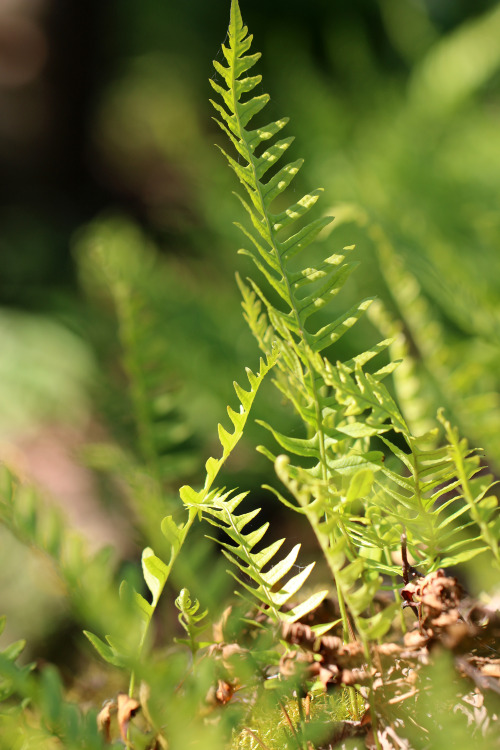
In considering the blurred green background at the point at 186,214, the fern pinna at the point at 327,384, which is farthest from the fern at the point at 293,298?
the blurred green background at the point at 186,214

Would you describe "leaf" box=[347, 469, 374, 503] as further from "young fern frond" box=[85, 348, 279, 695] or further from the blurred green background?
the blurred green background

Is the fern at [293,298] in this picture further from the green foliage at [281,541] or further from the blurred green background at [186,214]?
the blurred green background at [186,214]

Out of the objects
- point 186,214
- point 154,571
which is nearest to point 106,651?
point 154,571

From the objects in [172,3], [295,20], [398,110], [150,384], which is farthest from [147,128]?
[150,384]

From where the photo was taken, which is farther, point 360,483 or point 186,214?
point 186,214

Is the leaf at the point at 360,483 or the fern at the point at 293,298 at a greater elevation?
the fern at the point at 293,298

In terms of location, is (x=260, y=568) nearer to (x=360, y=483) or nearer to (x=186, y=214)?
(x=360, y=483)

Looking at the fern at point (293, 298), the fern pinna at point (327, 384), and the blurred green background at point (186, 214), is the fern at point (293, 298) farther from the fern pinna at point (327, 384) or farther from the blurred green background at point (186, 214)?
the blurred green background at point (186, 214)

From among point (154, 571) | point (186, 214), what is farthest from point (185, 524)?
point (186, 214)

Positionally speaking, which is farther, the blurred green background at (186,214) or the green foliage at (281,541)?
the blurred green background at (186,214)

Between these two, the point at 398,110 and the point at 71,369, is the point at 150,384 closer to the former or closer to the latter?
the point at 71,369
